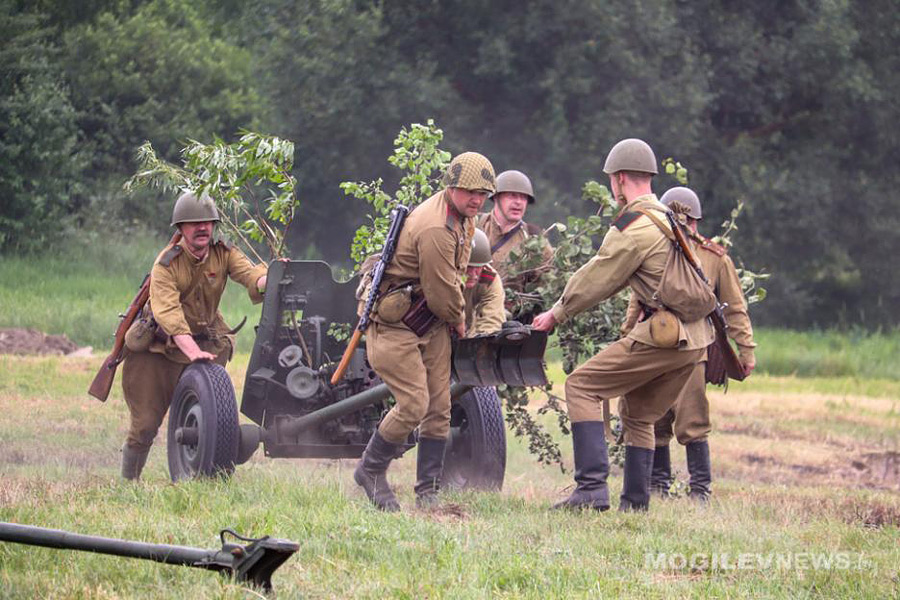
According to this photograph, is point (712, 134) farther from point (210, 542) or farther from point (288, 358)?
point (210, 542)

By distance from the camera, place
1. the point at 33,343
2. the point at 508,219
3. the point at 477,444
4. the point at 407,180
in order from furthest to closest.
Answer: the point at 33,343 < the point at 508,219 < the point at 407,180 < the point at 477,444

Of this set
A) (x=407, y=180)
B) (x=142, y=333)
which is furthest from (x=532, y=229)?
(x=142, y=333)

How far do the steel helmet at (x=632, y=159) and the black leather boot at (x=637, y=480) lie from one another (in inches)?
64.5

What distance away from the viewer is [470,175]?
8.05 meters

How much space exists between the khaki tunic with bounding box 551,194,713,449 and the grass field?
0.74 m

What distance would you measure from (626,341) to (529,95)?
22.4 m

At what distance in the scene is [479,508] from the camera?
8367 millimetres

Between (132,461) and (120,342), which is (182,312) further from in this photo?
(132,461)

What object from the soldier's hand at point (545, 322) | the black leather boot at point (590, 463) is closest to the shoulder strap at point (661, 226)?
the soldier's hand at point (545, 322)

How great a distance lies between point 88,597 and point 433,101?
77.3ft

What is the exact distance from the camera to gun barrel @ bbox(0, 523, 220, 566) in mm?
5582

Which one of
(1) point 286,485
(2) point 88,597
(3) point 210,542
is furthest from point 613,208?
(2) point 88,597

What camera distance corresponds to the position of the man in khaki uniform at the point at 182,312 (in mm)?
9188

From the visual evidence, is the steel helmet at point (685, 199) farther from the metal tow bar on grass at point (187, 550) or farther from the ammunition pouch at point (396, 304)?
the metal tow bar on grass at point (187, 550)
